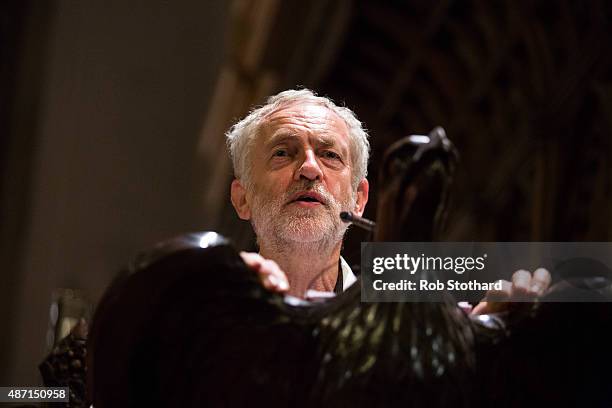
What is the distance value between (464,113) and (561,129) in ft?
2.75

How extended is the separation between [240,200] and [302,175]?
26cm

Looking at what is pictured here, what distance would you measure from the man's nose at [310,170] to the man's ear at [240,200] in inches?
8.5

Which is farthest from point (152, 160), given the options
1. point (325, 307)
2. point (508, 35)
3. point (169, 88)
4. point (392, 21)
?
point (325, 307)

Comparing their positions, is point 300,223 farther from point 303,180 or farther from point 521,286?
point 521,286

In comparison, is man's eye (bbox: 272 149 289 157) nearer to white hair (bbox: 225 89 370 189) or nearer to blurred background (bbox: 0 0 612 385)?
white hair (bbox: 225 89 370 189)

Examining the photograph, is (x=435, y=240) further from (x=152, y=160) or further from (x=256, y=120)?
(x=152, y=160)

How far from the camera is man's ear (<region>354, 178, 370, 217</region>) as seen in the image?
1.39 m

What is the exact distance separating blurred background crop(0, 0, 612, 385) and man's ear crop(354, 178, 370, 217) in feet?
0.16

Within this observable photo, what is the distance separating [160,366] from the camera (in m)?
0.59

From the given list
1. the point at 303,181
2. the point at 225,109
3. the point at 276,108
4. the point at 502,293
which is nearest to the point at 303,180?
the point at 303,181

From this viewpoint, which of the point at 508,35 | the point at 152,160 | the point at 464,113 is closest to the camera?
the point at 508,35

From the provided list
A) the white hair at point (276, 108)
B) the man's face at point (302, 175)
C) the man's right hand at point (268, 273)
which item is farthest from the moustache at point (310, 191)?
the man's right hand at point (268, 273)

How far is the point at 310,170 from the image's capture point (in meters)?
1.18

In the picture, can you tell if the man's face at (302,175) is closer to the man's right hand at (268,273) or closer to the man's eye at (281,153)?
the man's eye at (281,153)
